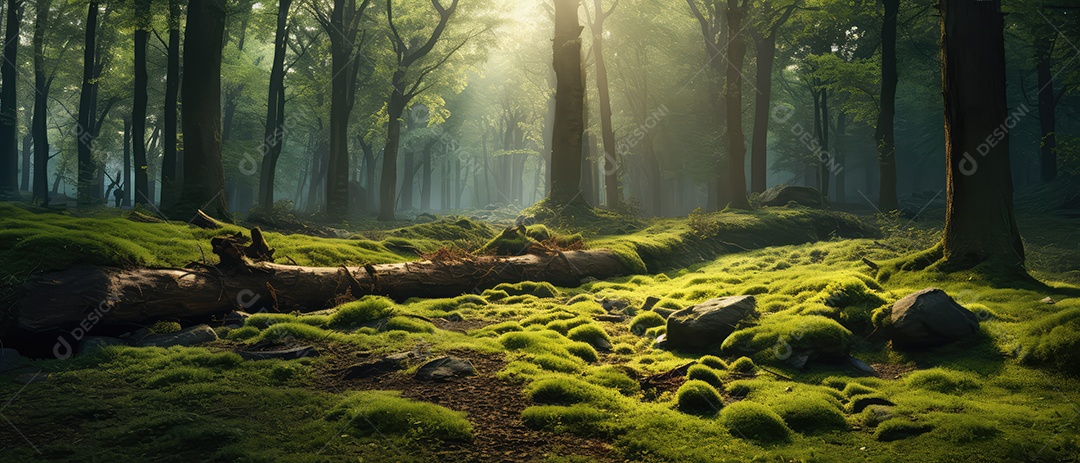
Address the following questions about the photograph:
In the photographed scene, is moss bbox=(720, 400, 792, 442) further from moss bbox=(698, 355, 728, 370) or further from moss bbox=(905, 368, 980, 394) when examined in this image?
moss bbox=(905, 368, 980, 394)

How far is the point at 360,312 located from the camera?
8805 millimetres

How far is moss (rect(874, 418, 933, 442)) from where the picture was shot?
15.6ft

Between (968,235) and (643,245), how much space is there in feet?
24.8

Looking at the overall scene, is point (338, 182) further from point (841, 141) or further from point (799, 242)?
point (841, 141)

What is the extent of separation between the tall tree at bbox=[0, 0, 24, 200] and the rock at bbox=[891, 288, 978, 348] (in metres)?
37.0

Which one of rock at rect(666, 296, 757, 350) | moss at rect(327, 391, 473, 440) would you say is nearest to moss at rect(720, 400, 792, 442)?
moss at rect(327, 391, 473, 440)

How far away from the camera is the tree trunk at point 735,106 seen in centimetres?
2238

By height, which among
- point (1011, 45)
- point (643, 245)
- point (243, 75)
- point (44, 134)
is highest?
point (1011, 45)

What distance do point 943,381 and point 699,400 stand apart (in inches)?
89.4

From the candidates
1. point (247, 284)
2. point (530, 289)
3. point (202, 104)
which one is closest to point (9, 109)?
point (202, 104)

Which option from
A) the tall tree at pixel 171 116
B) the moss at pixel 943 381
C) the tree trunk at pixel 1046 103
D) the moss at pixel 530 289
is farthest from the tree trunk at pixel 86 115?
the tree trunk at pixel 1046 103

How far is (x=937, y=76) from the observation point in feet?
120

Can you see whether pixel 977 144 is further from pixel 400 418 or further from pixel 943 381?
pixel 400 418

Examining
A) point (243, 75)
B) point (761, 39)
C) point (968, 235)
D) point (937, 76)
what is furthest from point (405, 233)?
point (937, 76)
